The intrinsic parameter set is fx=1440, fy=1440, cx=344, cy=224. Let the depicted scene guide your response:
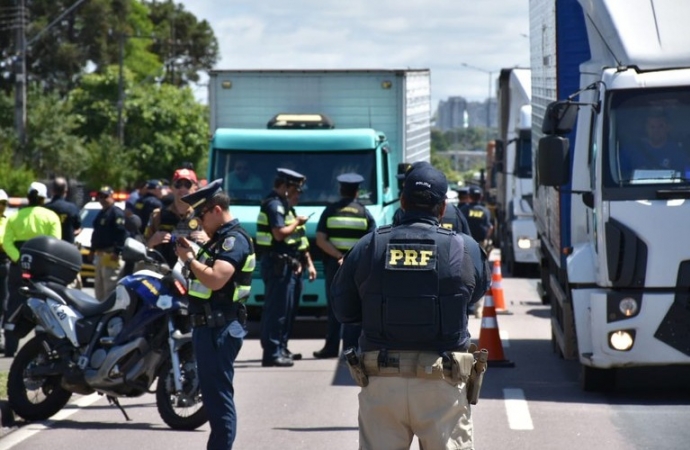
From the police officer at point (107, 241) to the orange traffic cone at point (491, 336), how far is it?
5.63 meters

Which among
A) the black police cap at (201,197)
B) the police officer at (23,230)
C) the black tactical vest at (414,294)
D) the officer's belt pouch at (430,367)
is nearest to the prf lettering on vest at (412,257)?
the black tactical vest at (414,294)

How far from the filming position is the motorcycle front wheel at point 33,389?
10.7 m

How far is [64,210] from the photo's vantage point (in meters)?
15.9

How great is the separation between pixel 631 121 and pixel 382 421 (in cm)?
551

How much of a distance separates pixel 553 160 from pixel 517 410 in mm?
1983

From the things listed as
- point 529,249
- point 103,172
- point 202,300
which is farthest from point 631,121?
point 103,172

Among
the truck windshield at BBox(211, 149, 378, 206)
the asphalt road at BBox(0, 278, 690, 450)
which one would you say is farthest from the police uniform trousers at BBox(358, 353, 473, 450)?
the truck windshield at BBox(211, 149, 378, 206)

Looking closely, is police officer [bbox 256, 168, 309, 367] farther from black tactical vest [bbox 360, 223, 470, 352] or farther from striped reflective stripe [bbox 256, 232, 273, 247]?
black tactical vest [bbox 360, 223, 470, 352]

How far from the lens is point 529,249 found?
2780 centimetres

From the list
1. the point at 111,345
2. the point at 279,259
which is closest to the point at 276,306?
the point at 279,259

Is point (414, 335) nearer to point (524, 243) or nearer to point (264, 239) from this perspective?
point (264, 239)

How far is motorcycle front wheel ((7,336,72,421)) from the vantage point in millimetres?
10656

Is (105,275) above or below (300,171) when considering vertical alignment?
below

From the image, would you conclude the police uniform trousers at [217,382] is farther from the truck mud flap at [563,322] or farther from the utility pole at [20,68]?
the utility pole at [20,68]
